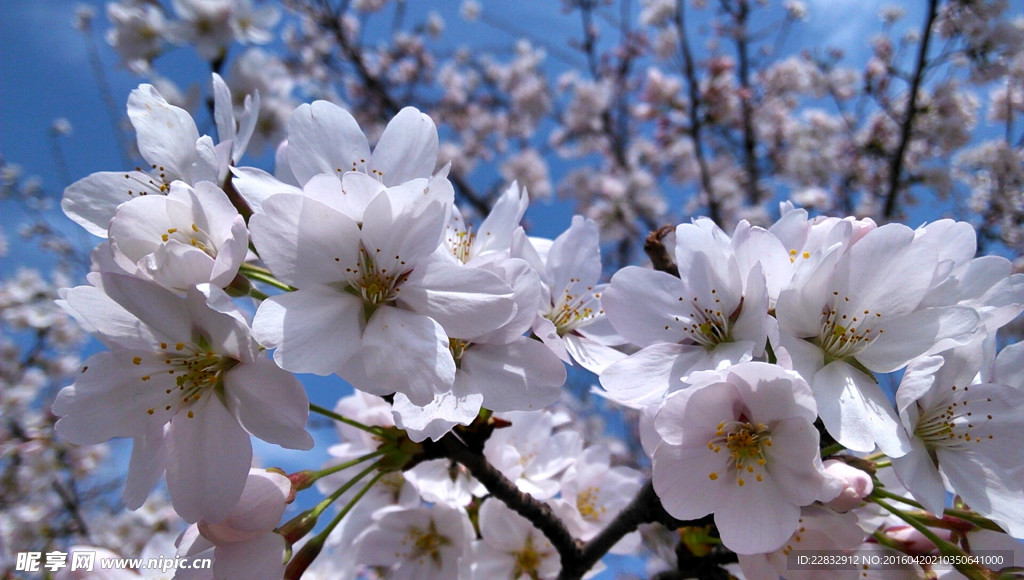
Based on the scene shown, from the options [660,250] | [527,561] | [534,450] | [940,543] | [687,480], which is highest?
[660,250]

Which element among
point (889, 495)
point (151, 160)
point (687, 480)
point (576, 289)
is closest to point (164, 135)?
point (151, 160)

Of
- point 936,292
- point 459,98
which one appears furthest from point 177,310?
point 459,98

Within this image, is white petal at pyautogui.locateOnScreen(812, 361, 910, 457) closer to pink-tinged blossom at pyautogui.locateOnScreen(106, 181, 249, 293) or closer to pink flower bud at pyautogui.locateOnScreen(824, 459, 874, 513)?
pink flower bud at pyautogui.locateOnScreen(824, 459, 874, 513)

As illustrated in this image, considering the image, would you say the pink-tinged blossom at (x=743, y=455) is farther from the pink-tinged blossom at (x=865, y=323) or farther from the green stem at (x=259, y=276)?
the green stem at (x=259, y=276)

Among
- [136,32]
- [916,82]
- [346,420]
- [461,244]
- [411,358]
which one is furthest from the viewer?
[916,82]

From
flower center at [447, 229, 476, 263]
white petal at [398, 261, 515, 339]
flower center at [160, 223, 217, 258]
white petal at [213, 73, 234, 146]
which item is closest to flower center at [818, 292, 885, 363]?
white petal at [398, 261, 515, 339]

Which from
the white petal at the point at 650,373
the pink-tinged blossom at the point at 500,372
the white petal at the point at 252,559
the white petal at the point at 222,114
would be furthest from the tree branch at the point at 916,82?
the white petal at the point at 252,559

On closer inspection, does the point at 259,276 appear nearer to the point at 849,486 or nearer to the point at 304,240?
the point at 304,240
